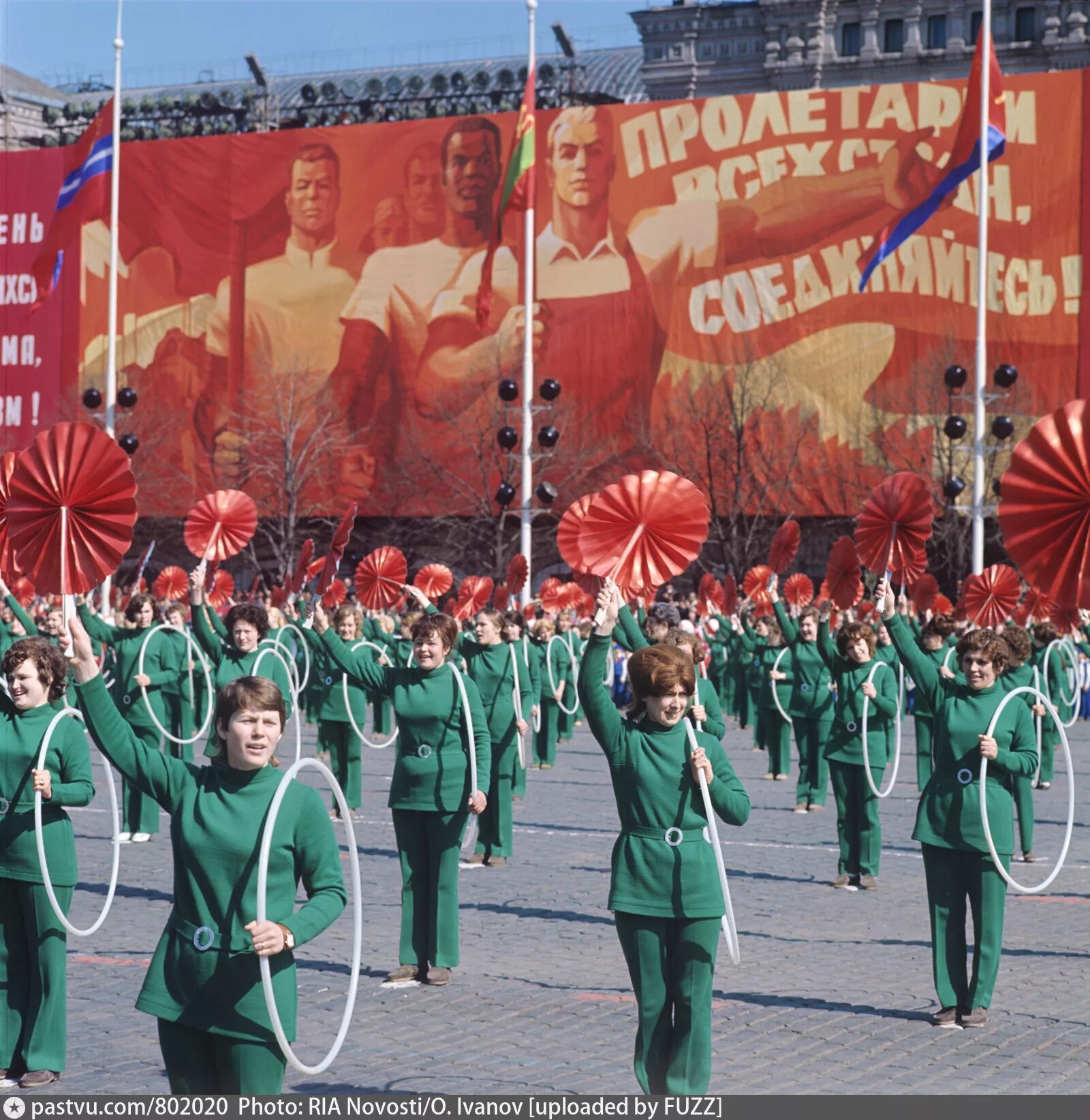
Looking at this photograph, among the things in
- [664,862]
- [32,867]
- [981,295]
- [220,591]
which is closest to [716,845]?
[664,862]

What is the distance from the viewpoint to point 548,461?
60812 millimetres

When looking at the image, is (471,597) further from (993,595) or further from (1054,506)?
(1054,506)

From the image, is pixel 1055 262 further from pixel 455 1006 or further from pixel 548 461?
pixel 455 1006

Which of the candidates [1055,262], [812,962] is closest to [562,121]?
[1055,262]

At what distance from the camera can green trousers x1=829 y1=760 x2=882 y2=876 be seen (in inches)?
561

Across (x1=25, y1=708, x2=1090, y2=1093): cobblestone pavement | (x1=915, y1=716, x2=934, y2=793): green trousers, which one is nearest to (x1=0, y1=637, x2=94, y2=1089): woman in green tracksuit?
(x1=25, y1=708, x2=1090, y2=1093): cobblestone pavement

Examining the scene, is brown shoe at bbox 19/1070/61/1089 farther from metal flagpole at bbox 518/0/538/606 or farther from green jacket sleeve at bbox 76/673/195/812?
metal flagpole at bbox 518/0/538/606

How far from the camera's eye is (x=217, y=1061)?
5758 millimetres

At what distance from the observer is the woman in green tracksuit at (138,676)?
54.9ft

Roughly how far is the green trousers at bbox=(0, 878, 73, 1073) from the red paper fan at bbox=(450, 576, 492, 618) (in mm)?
16403

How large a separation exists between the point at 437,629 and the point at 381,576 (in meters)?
8.13

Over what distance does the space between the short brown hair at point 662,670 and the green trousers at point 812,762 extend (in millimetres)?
11993

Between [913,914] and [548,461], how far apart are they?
158ft

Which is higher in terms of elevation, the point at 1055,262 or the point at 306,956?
the point at 1055,262
